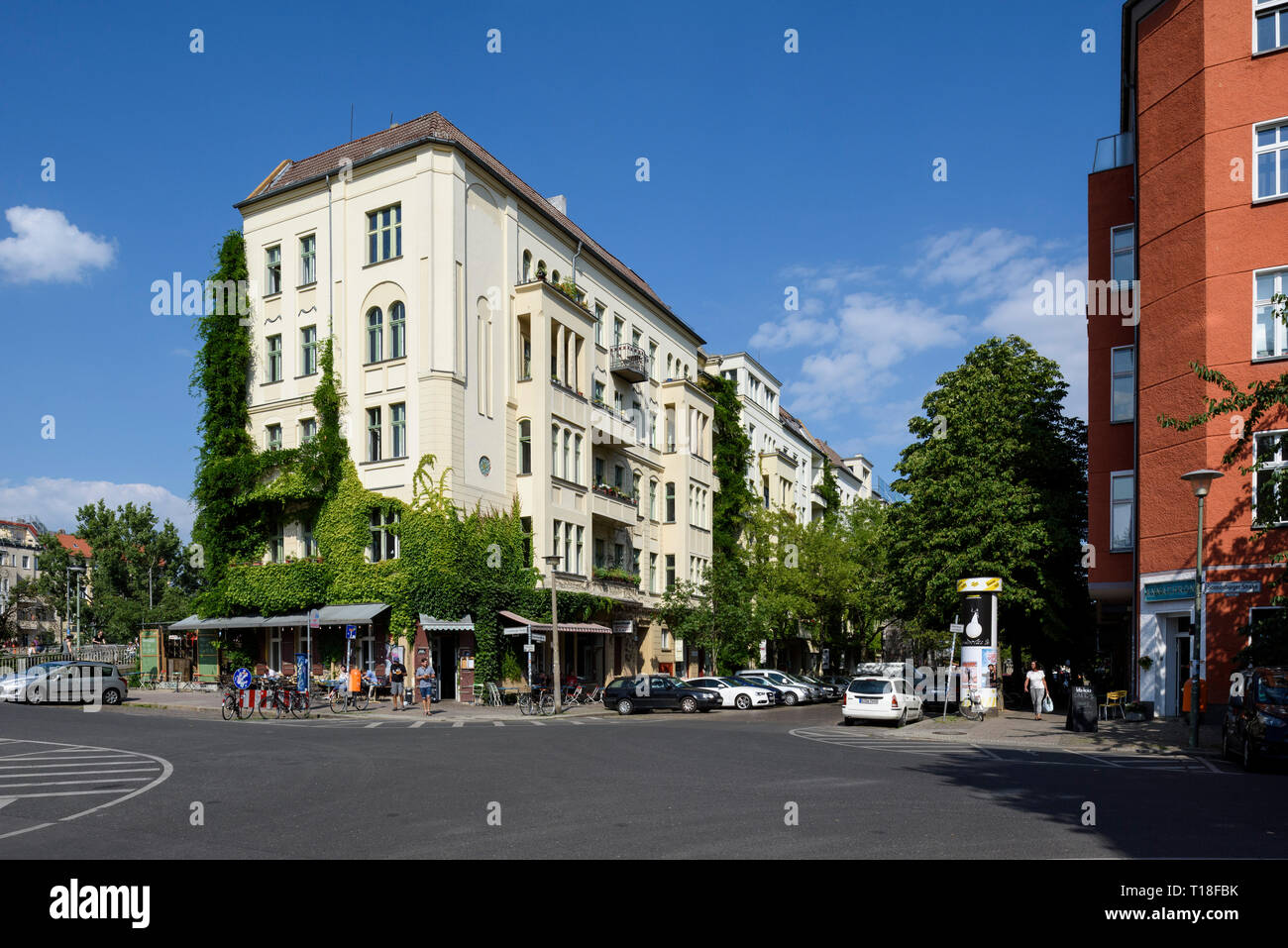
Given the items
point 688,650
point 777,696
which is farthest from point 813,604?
point 777,696

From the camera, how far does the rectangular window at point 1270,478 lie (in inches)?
904

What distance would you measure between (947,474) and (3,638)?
274 ft

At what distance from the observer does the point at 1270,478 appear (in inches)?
990

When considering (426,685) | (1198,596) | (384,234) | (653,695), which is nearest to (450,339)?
(384,234)

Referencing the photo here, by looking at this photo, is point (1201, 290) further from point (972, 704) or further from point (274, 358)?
point (274, 358)

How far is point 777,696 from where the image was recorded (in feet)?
151

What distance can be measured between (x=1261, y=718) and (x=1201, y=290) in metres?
13.5

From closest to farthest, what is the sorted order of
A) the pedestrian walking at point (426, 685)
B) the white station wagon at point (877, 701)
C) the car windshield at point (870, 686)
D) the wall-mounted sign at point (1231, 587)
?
the wall-mounted sign at point (1231, 587)
the white station wagon at point (877, 701)
the car windshield at point (870, 686)
the pedestrian walking at point (426, 685)

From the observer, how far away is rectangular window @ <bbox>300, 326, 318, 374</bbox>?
44.7 metres

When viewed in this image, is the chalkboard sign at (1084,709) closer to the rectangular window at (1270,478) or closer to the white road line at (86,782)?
the rectangular window at (1270,478)

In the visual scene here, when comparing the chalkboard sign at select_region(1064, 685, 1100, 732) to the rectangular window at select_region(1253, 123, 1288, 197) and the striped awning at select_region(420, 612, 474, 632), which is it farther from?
the striped awning at select_region(420, 612, 474, 632)

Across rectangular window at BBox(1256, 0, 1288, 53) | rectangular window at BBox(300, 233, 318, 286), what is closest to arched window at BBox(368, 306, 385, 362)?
rectangular window at BBox(300, 233, 318, 286)

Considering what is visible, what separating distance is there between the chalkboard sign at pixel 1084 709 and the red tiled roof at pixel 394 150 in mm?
28693

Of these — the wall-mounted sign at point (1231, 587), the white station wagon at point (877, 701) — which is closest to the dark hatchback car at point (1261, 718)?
the wall-mounted sign at point (1231, 587)
